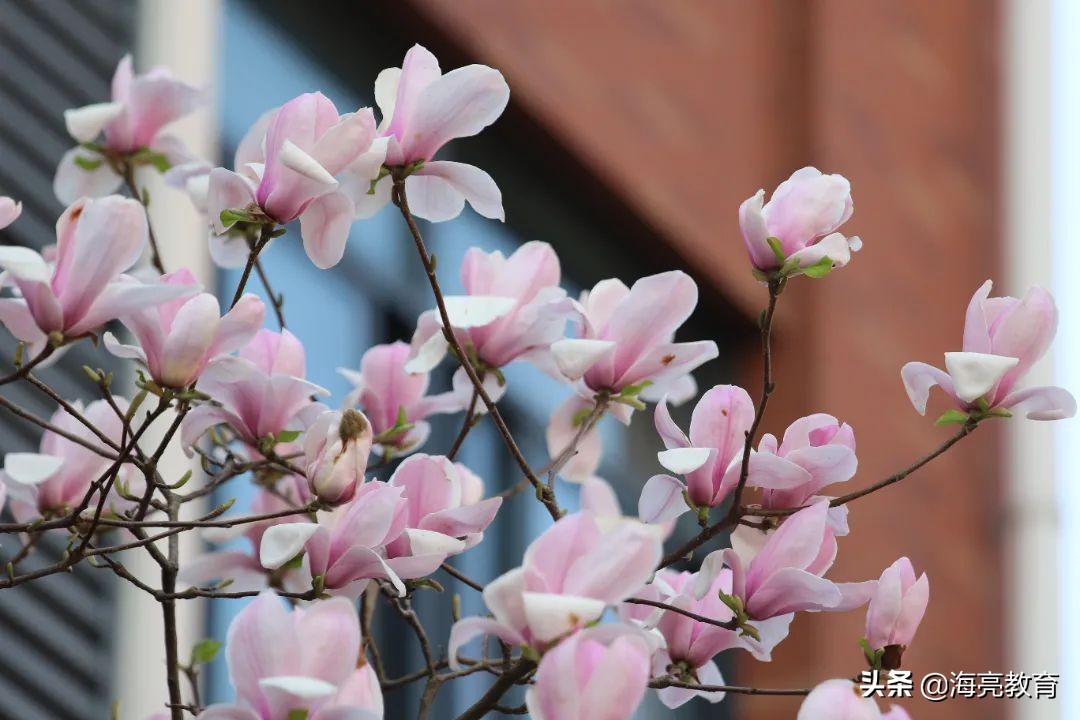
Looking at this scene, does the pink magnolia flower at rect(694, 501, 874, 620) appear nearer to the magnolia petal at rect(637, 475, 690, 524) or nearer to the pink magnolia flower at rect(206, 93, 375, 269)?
the magnolia petal at rect(637, 475, 690, 524)

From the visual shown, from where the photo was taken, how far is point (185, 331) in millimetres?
942

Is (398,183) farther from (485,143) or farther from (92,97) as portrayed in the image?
(485,143)

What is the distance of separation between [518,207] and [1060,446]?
2809 millimetres

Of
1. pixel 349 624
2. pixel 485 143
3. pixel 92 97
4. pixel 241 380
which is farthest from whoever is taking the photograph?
pixel 485 143

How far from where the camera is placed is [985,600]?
517 centimetres

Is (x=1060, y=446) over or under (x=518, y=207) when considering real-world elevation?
over

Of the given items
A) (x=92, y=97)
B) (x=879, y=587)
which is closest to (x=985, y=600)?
(x=92, y=97)

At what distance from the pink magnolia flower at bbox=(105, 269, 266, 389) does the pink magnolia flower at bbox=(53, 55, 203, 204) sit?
460 millimetres

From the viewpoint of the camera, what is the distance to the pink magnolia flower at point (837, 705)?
808mm

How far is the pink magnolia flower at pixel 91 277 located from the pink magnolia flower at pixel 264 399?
14 cm

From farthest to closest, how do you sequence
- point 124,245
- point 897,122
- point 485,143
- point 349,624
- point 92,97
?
1. point 897,122
2. point 485,143
3. point 92,97
4. point 124,245
5. point 349,624

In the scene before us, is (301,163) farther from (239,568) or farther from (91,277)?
(239,568)

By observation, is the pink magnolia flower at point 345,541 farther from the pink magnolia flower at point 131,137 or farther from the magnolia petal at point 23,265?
the pink magnolia flower at point 131,137

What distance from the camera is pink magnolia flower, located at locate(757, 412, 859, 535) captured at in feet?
3.13
